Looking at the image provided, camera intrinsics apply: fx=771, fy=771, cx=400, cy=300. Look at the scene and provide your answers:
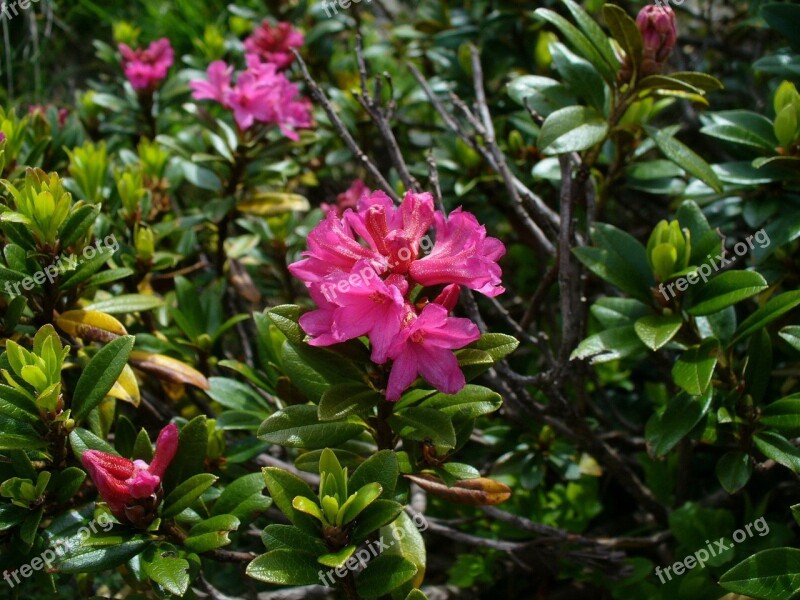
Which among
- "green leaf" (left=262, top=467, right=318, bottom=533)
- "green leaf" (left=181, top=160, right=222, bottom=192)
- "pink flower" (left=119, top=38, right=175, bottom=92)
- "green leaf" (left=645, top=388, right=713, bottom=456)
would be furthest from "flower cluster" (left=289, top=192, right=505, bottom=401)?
"pink flower" (left=119, top=38, right=175, bottom=92)

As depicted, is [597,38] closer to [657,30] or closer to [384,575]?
[657,30]

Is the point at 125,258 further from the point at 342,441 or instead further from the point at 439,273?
the point at 439,273

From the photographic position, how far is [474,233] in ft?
4.52

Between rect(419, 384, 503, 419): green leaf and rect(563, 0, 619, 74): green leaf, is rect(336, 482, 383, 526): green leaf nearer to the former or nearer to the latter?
rect(419, 384, 503, 419): green leaf

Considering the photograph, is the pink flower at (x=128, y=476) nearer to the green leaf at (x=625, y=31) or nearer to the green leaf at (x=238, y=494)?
the green leaf at (x=238, y=494)

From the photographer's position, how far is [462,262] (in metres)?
1.34

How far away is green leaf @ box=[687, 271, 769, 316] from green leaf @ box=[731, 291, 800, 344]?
0.04 meters

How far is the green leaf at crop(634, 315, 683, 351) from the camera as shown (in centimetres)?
160

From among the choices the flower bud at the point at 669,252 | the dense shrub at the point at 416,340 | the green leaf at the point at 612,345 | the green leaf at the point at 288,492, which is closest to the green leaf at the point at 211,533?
the dense shrub at the point at 416,340

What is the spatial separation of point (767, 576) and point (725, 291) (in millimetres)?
577

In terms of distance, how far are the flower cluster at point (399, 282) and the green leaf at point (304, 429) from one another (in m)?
0.18

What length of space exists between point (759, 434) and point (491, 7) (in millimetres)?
2223

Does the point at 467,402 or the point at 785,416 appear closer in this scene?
the point at 467,402

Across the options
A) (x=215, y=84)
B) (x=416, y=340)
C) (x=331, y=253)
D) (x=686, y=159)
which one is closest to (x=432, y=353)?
(x=416, y=340)
